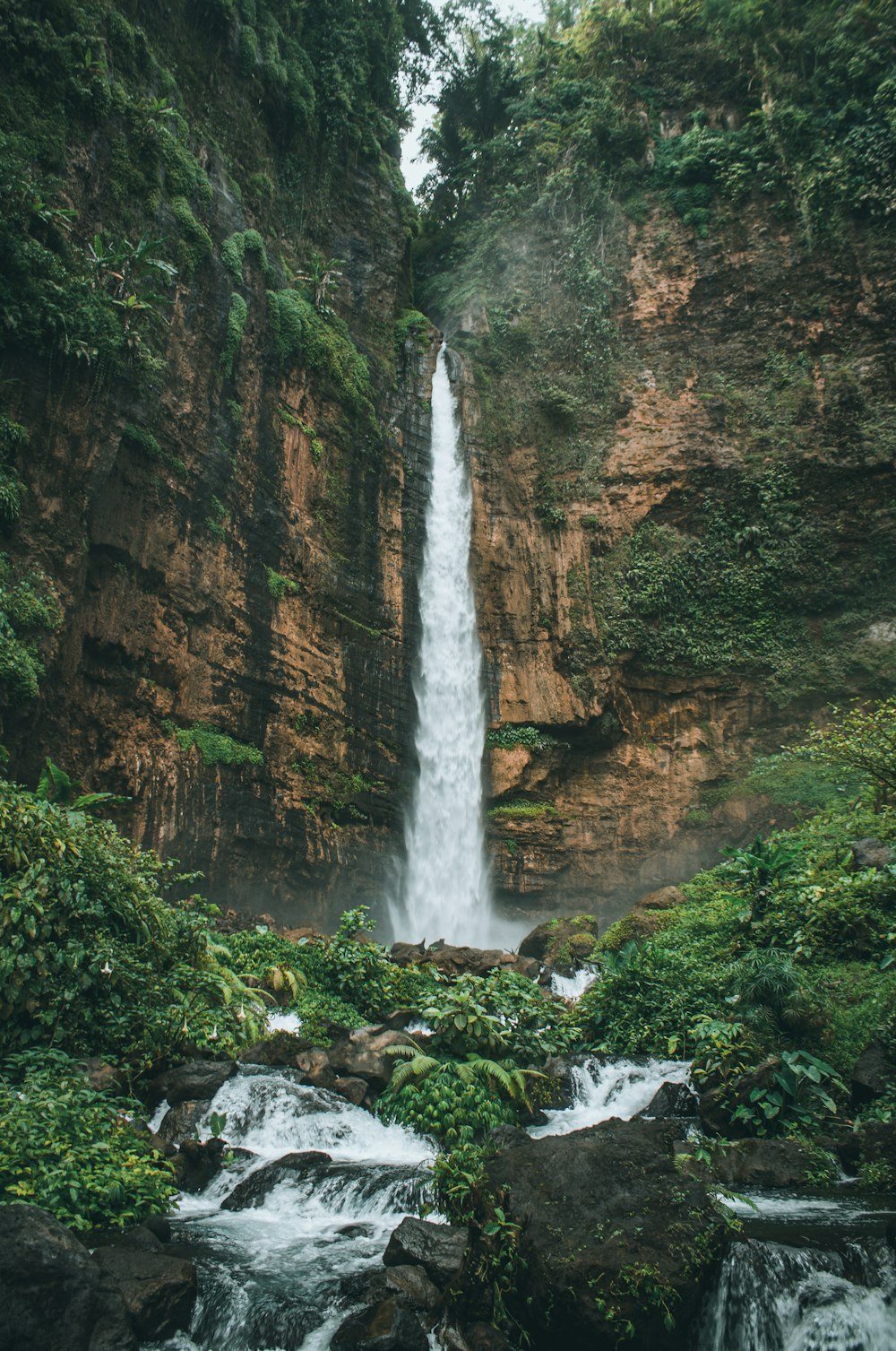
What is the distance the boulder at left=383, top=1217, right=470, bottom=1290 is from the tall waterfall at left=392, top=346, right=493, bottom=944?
40.4 ft

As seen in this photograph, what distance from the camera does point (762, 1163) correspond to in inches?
215

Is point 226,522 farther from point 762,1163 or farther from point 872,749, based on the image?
point 762,1163

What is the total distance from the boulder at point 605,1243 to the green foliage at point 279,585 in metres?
12.7

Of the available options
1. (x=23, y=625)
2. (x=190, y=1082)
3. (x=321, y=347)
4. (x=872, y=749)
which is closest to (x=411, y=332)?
(x=321, y=347)

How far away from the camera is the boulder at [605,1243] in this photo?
376cm

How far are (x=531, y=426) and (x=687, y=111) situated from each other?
10.9m

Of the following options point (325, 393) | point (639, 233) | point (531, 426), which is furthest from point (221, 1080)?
point (639, 233)

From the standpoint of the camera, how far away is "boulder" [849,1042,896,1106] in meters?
6.13

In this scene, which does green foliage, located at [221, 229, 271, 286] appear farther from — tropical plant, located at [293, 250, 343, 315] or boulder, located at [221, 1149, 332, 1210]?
boulder, located at [221, 1149, 332, 1210]

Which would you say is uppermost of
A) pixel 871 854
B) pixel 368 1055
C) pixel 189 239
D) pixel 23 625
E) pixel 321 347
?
pixel 321 347

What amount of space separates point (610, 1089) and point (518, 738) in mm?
11334

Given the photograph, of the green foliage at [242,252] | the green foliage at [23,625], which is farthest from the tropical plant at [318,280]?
the green foliage at [23,625]

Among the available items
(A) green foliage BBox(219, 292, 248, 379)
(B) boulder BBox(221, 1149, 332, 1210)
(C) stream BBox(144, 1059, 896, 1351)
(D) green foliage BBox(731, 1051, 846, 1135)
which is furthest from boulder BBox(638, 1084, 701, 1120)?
(A) green foliage BBox(219, 292, 248, 379)

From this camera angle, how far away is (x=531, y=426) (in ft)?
70.4
